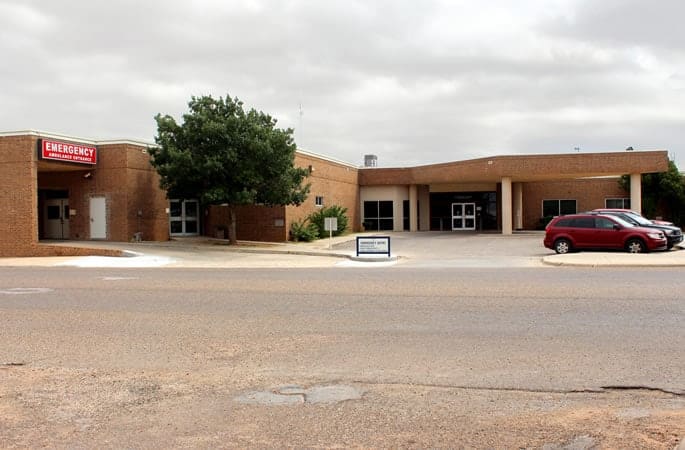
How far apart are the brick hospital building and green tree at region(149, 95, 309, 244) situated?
289 cm

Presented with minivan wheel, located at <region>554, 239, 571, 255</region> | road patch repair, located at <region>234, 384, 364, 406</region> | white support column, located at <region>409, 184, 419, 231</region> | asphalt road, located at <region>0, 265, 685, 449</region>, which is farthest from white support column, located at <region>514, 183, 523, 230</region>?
road patch repair, located at <region>234, 384, 364, 406</region>

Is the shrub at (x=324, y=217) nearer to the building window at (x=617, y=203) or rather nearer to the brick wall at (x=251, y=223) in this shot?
the brick wall at (x=251, y=223)

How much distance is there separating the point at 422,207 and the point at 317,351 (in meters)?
40.1

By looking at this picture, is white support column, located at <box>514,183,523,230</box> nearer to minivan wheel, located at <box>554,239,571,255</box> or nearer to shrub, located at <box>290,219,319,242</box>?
shrub, located at <box>290,219,319,242</box>

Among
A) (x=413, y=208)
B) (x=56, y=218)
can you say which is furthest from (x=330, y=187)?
(x=56, y=218)

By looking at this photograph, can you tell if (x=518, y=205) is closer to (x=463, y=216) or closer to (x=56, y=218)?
(x=463, y=216)

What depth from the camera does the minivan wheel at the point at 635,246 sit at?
23.8 meters

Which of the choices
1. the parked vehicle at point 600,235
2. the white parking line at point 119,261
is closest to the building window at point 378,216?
the parked vehicle at point 600,235

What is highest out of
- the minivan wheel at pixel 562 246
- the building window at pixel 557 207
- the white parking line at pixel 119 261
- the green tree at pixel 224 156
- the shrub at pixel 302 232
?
the green tree at pixel 224 156

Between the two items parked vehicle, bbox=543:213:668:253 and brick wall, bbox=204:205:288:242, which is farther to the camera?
brick wall, bbox=204:205:288:242

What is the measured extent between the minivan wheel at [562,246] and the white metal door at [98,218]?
1968 cm

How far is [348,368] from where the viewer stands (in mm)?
7668

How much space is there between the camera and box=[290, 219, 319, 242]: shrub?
34.0 meters

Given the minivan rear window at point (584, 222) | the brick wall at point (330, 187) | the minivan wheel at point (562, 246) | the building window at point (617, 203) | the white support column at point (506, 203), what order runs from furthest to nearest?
the building window at point (617, 203) < the white support column at point (506, 203) < the brick wall at point (330, 187) < the minivan wheel at point (562, 246) < the minivan rear window at point (584, 222)
